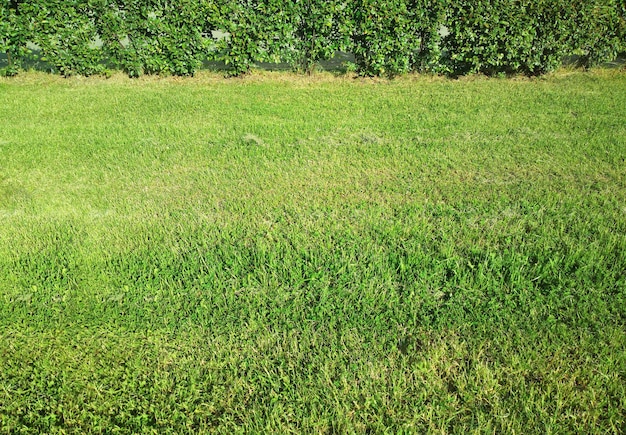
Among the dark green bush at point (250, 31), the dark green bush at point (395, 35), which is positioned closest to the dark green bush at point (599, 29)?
the dark green bush at point (395, 35)

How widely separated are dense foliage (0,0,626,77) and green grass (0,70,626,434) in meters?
3.99

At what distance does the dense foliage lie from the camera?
9.07 m

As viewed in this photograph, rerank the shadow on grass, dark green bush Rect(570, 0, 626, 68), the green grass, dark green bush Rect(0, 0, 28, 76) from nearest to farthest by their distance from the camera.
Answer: the green grass < dark green bush Rect(0, 0, 28, 76) < dark green bush Rect(570, 0, 626, 68) < the shadow on grass

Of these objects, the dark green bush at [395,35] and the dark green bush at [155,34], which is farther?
the dark green bush at [395,35]

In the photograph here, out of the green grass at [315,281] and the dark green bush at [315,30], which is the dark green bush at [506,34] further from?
the green grass at [315,281]

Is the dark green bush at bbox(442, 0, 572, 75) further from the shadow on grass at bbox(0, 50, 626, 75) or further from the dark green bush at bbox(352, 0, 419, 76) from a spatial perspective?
the shadow on grass at bbox(0, 50, 626, 75)

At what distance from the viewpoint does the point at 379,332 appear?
109 inches

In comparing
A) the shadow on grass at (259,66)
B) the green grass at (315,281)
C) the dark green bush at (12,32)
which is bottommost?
the green grass at (315,281)

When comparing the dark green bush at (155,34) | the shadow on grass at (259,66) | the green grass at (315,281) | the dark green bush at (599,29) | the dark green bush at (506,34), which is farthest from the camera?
the shadow on grass at (259,66)

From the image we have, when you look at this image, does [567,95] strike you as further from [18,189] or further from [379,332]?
[18,189]

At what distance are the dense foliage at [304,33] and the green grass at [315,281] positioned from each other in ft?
13.1

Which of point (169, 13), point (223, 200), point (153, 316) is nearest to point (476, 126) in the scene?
point (223, 200)

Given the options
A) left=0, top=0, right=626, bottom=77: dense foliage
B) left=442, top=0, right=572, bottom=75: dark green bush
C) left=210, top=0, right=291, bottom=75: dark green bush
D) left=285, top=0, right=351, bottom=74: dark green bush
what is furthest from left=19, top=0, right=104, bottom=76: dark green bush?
left=442, top=0, right=572, bottom=75: dark green bush

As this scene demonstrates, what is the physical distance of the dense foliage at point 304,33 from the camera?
29.8 ft
